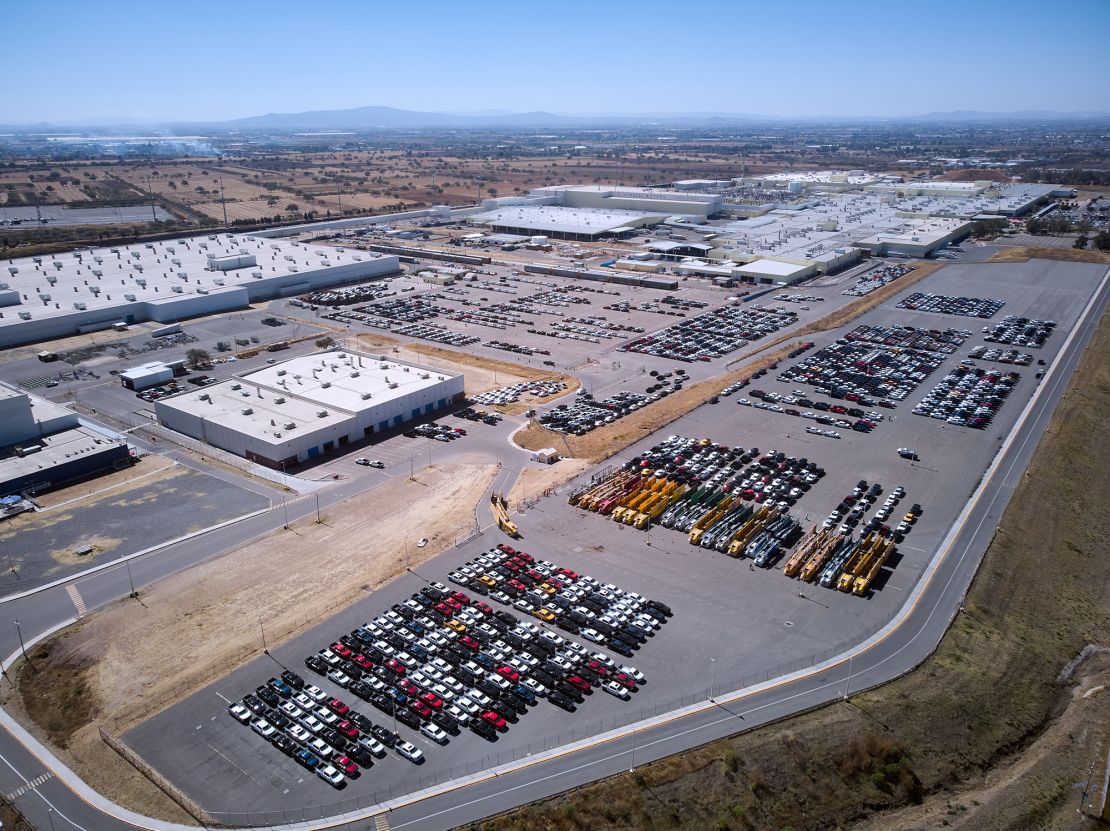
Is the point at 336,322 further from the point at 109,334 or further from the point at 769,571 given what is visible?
the point at 769,571

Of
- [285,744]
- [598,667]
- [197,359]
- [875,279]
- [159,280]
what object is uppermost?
[159,280]

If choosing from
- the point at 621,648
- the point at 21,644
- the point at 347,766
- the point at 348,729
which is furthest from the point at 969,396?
the point at 21,644

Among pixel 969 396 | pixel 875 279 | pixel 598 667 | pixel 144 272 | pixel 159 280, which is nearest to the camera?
pixel 598 667

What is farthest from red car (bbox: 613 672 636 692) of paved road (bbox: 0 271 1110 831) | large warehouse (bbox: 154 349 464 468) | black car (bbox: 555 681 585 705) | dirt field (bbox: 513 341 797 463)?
large warehouse (bbox: 154 349 464 468)

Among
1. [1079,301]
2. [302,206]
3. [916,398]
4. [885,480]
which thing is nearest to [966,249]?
[1079,301]

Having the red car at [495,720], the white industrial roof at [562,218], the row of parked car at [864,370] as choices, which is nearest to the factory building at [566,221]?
the white industrial roof at [562,218]

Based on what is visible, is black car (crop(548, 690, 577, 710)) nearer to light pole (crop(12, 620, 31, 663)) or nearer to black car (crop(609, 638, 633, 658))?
black car (crop(609, 638, 633, 658))

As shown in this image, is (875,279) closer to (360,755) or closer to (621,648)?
(621,648)
